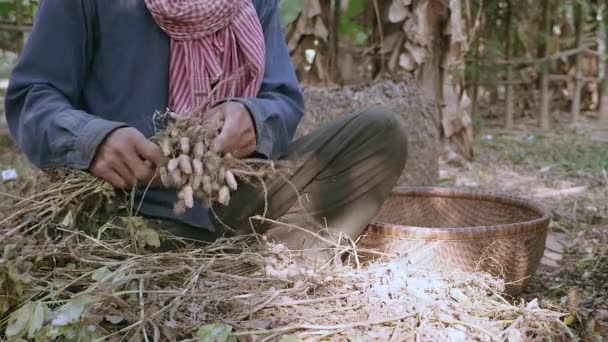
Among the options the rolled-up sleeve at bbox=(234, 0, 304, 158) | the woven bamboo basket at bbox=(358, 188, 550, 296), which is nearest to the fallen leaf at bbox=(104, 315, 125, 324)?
the rolled-up sleeve at bbox=(234, 0, 304, 158)

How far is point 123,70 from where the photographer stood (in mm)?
1782

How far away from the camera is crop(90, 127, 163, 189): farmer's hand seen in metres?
1.48

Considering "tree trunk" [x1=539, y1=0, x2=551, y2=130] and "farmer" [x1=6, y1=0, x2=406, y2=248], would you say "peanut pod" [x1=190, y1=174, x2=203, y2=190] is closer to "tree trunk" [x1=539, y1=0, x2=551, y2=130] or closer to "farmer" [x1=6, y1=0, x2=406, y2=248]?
"farmer" [x1=6, y1=0, x2=406, y2=248]

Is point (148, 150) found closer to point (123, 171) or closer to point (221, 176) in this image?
point (123, 171)

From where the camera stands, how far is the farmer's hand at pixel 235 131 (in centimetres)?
153

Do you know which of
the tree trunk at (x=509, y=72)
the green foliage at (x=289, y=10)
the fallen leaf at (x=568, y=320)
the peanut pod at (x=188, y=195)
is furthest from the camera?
the tree trunk at (x=509, y=72)

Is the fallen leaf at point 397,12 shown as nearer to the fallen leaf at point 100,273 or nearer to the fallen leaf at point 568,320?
the fallen leaf at point 568,320

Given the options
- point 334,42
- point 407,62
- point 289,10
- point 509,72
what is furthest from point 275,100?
point 509,72

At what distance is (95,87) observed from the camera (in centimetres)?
181

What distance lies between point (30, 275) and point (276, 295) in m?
0.49

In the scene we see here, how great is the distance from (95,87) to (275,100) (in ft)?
1.59

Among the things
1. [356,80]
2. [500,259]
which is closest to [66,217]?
[500,259]

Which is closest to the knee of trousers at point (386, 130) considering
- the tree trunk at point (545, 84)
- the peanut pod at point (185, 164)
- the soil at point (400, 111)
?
the peanut pod at point (185, 164)

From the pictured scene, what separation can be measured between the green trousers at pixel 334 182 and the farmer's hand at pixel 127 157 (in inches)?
15.0
